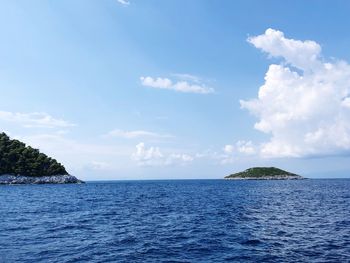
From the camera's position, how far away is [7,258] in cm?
3020

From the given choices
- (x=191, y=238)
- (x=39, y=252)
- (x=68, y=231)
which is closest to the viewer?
(x=39, y=252)

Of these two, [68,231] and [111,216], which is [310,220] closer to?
[111,216]

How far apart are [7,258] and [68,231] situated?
1358cm

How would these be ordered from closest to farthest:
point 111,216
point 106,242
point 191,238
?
point 106,242 → point 191,238 → point 111,216

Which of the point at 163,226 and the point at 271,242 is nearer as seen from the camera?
the point at 271,242

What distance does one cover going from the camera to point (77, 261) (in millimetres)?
29672

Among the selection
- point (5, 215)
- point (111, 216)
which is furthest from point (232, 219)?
point (5, 215)

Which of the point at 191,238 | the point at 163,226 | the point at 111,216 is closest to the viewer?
the point at 191,238

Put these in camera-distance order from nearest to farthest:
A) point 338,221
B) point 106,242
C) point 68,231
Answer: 1. point 106,242
2. point 68,231
3. point 338,221

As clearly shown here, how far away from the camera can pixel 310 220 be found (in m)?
54.6

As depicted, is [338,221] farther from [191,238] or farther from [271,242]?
[191,238]

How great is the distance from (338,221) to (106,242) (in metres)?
35.0

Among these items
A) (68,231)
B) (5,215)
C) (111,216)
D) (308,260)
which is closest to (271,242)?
(308,260)

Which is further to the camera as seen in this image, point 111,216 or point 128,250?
point 111,216
